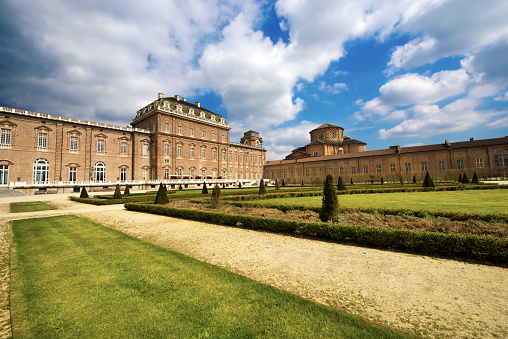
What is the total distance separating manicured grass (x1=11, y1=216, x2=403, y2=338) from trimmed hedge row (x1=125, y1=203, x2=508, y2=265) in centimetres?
337

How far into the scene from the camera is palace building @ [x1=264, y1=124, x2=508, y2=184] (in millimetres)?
31250

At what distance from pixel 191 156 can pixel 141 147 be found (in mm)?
9128

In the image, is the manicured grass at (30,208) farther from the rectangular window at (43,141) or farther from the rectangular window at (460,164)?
the rectangular window at (460,164)

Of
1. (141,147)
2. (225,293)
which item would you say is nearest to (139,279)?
(225,293)

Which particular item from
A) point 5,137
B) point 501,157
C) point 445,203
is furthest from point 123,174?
point 501,157

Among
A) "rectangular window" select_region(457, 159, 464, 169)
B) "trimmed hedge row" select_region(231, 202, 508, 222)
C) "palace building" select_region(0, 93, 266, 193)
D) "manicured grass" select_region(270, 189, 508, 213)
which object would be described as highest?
"palace building" select_region(0, 93, 266, 193)

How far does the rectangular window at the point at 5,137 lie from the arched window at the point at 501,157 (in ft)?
207

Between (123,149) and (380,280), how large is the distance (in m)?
41.5

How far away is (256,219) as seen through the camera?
302 inches

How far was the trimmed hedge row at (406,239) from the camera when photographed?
450cm

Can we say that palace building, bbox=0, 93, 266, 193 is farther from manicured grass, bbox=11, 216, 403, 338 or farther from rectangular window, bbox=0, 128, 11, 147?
manicured grass, bbox=11, 216, 403, 338

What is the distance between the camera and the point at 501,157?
3073 centimetres

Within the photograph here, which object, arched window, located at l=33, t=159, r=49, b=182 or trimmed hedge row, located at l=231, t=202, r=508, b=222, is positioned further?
arched window, located at l=33, t=159, r=49, b=182

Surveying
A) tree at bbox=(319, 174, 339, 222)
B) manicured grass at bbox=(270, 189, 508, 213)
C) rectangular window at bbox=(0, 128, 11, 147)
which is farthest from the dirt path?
rectangular window at bbox=(0, 128, 11, 147)
